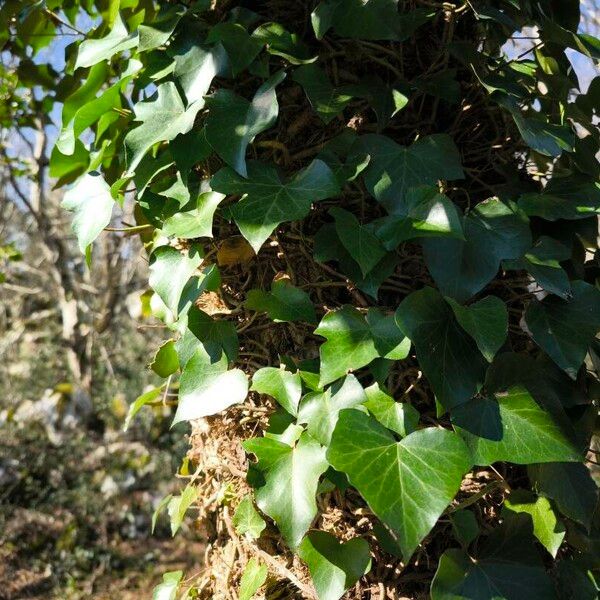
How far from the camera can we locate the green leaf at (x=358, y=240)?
26.6 inches

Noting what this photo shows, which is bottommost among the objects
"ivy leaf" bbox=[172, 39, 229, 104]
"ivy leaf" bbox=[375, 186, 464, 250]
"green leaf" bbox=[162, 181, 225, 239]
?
"ivy leaf" bbox=[375, 186, 464, 250]

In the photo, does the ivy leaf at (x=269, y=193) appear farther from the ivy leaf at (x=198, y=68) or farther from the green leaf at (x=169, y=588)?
the green leaf at (x=169, y=588)

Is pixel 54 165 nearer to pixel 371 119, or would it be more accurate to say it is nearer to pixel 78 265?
pixel 371 119

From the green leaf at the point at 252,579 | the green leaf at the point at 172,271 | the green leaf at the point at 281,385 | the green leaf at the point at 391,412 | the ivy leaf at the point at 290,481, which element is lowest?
the green leaf at the point at 252,579

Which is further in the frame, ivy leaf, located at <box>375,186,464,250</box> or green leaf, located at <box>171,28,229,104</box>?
green leaf, located at <box>171,28,229,104</box>

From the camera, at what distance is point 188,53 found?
0.75 meters

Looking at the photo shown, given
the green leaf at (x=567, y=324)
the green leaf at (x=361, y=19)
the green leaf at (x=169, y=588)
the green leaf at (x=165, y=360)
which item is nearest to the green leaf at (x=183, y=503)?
the green leaf at (x=169, y=588)

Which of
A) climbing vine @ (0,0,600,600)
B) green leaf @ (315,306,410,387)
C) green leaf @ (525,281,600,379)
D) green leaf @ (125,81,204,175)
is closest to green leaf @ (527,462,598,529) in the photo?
climbing vine @ (0,0,600,600)

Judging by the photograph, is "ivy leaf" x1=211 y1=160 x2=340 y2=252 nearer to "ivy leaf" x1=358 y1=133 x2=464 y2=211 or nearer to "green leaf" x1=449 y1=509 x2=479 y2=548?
"ivy leaf" x1=358 y1=133 x2=464 y2=211

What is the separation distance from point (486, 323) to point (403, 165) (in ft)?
0.67

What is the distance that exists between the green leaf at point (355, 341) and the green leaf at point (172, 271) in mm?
180

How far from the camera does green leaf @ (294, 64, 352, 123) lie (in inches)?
27.9

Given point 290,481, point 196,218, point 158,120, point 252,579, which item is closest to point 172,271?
point 196,218

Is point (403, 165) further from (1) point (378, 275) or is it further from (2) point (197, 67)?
(2) point (197, 67)
